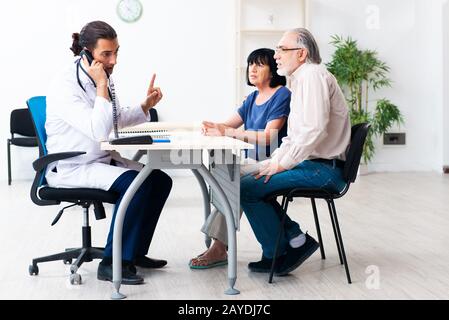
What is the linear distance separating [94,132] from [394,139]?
5.77m

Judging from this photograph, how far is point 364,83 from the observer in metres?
8.16

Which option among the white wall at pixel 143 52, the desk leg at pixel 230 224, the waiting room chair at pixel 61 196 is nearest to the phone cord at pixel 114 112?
the waiting room chair at pixel 61 196

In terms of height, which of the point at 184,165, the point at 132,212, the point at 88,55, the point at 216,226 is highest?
the point at 88,55

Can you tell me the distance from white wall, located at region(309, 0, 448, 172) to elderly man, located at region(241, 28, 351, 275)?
493 cm

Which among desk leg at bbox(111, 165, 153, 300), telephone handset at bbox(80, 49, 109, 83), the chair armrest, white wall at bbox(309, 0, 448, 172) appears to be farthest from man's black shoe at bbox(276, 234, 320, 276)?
white wall at bbox(309, 0, 448, 172)

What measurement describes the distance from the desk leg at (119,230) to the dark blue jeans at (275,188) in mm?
509

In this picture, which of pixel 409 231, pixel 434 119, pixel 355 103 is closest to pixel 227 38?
pixel 355 103

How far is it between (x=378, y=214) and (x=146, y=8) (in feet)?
12.6

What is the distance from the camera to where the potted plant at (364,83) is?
7793 millimetres

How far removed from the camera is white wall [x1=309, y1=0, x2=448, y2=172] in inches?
319

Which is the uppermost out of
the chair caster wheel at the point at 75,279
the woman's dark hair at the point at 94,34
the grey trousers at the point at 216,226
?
the woman's dark hair at the point at 94,34

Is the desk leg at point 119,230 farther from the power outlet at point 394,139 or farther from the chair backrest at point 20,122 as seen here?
the power outlet at point 394,139

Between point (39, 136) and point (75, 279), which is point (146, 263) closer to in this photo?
point (75, 279)

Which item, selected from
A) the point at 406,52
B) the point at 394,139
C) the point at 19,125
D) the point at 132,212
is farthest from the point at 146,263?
the point at 406,52
